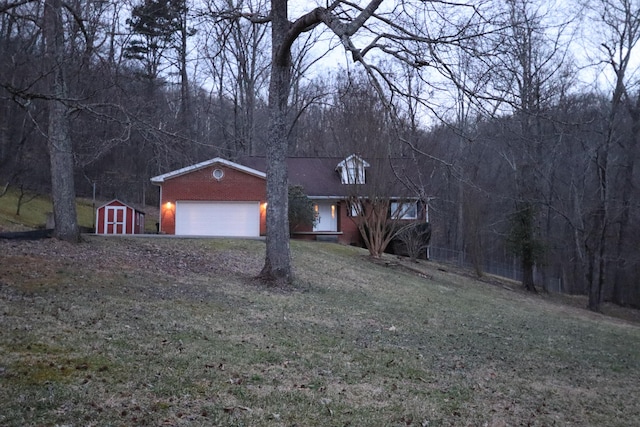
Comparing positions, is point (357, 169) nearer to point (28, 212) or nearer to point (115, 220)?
point (115, 220)

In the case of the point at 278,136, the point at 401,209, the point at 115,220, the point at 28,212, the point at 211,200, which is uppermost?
the point at 278,136

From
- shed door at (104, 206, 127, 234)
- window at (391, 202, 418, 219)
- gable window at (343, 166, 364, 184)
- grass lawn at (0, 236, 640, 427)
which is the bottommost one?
grass lawn at (0, 236, 640, 427)

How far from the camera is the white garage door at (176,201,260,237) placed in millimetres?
27828

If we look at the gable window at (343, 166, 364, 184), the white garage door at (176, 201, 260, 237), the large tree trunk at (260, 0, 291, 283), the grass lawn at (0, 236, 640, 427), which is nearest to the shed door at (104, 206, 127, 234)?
the white garage door at (176, 201, 260, 237)

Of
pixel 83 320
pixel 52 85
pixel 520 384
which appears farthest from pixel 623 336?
pixel 52 85

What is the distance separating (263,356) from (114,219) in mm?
22064

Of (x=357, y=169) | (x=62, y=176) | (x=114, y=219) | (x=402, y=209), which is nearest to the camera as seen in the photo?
(x=62, y=176)

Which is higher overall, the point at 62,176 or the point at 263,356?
the point at 62,176

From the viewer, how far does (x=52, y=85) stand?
1292cm

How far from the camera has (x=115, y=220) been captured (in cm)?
2712

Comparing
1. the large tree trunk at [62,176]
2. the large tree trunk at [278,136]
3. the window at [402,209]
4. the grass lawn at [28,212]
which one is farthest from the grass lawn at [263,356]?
the grass lawn at [28,212]

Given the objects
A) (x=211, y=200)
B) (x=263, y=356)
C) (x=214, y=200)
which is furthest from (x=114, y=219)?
(x=263, y=356)

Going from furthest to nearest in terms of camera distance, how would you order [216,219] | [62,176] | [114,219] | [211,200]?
[216,219] < [211,200] < [114,219] < [62,176]

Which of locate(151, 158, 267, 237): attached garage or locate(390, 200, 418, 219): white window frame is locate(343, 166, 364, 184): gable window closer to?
locate(390, 200, 418, 219): white window frame
